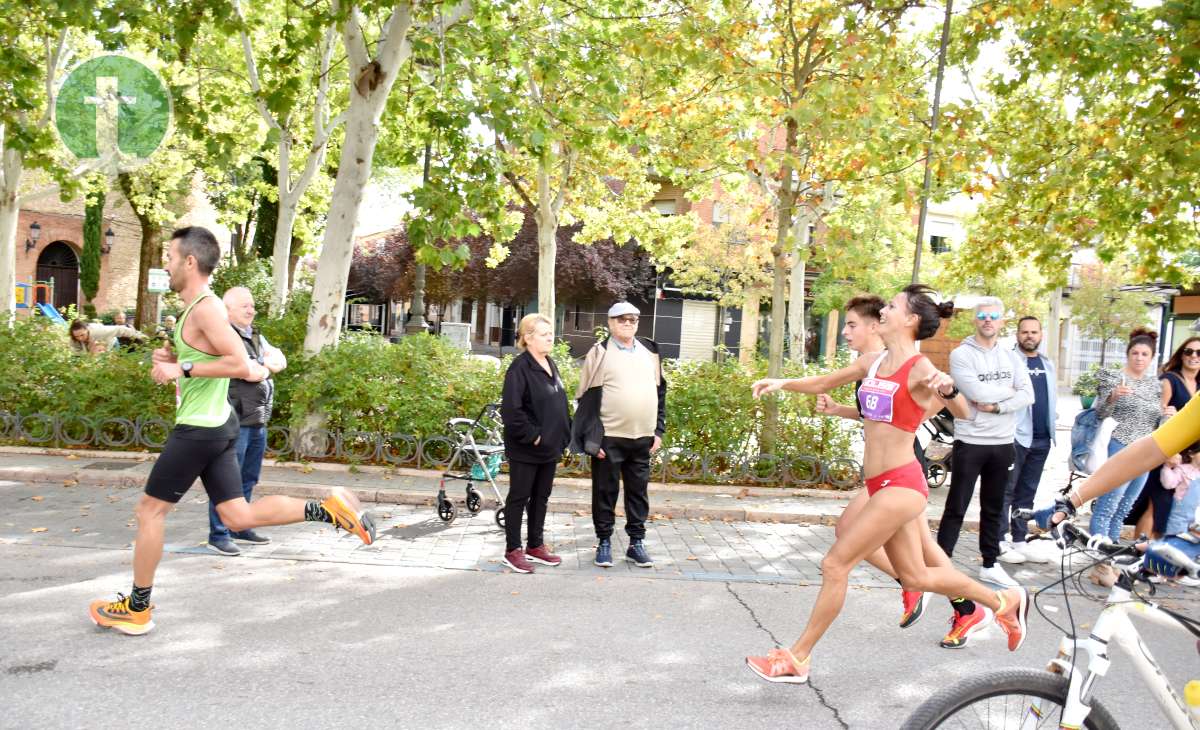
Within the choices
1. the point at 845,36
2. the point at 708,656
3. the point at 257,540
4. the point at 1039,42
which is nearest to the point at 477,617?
the point at 708,656

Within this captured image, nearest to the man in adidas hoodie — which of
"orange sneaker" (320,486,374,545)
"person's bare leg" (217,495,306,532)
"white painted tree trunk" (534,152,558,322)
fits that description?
"orange sneaker" (320,486,374,545)

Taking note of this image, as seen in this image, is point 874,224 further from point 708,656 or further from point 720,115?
point 708,656

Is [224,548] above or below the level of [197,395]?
below

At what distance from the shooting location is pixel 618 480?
20.9 ft

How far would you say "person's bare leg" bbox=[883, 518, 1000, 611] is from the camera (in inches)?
163

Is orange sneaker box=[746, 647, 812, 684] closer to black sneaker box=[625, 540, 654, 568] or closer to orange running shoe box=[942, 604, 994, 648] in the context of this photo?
orange running shoe box=[942, 604, 994, 648]

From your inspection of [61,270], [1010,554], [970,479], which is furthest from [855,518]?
[61,270]

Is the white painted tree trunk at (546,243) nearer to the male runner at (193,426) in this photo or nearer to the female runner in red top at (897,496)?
the male runner at (193,426)

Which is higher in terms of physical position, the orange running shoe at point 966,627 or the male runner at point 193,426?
the male runner at point 193,426

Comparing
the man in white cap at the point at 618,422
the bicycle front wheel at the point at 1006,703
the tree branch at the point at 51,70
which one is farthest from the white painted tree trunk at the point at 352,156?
the tree branch at the point at 51,70

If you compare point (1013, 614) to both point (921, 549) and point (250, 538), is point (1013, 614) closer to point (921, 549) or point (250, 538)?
point (921, 549)

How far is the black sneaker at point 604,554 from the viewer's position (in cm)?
640

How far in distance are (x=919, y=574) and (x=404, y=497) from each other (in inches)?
210

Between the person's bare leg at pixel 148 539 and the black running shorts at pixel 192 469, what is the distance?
5 centimetres
